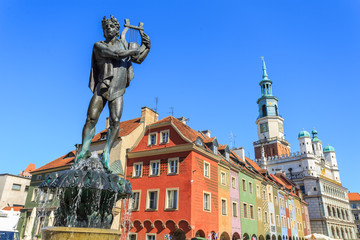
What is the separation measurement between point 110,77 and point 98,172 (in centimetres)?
225

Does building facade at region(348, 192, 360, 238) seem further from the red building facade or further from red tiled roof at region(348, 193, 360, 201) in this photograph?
the red building facade

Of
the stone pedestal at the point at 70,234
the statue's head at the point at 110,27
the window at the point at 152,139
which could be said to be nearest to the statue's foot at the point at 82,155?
the stone pedestal at the point at 70,234

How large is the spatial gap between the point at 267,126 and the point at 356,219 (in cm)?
3968

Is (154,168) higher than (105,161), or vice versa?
(154,168)

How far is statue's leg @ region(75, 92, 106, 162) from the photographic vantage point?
5.98 meters

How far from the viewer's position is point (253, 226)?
98.1 feet

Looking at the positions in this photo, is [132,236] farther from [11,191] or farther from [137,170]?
[11,191]

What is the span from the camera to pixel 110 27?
661 centimetres

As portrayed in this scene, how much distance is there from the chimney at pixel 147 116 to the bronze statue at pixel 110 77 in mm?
21301

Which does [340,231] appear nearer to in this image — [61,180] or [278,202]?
[278,202]

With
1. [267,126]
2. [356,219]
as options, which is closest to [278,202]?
[267,126]

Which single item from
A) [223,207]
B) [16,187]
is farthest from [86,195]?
[16,187]

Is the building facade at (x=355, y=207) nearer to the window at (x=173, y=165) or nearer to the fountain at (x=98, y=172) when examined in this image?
the window at (x=173, y=165)

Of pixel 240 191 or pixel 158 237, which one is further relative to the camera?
pixel 240 191
